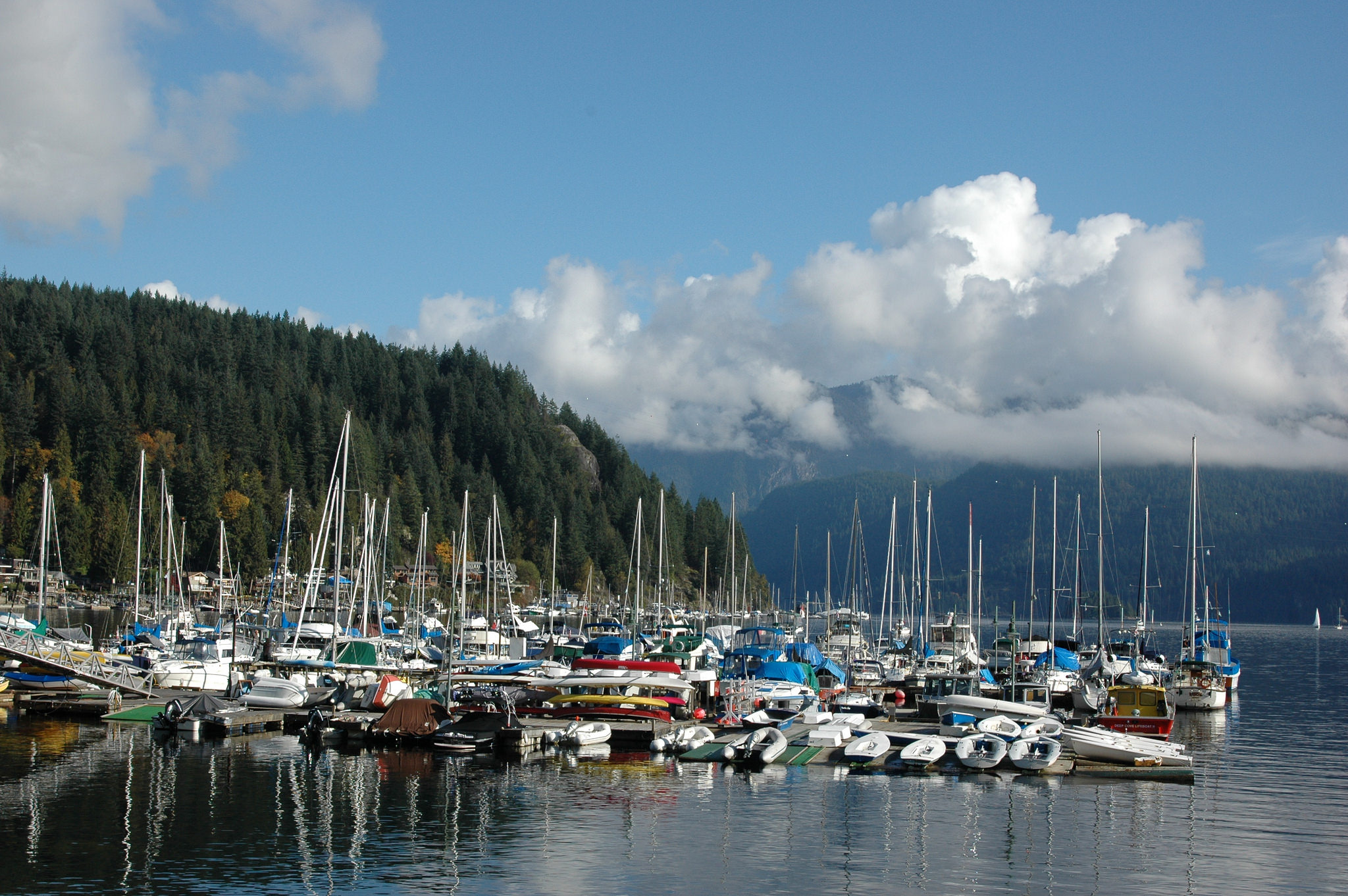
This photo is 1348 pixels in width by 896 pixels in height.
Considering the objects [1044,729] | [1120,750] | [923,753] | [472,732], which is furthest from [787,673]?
[472,732]

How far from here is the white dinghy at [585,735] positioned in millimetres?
51000

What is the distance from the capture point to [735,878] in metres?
30.0

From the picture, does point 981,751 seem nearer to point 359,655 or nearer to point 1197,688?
point 1197,688

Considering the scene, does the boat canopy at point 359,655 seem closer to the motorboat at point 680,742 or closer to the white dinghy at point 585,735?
the white dinghy at point 585,735

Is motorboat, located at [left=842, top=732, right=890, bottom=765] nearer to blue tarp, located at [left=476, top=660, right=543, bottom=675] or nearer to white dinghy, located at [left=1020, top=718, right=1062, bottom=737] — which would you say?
white dinghy, located at [left=1020, top=718, right=1062, bottom=737]

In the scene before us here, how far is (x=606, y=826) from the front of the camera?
35844 mm

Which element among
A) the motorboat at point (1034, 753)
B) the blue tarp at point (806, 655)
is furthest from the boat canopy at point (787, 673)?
the motorboat at point (1034, 753)

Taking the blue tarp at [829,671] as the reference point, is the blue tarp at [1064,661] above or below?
below

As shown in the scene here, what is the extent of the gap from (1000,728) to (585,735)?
724 inches

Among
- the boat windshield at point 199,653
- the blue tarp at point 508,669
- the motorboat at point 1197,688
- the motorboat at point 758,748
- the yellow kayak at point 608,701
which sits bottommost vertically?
the motorboat at point 1197,688

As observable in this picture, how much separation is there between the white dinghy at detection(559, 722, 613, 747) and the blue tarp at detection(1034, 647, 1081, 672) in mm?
44870

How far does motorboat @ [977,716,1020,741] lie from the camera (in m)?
52.1

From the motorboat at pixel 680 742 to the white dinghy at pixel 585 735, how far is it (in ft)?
7.42

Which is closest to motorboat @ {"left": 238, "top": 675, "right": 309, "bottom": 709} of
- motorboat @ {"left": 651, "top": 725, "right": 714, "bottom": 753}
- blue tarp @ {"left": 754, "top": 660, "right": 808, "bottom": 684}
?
motorboat @ {"left": 651, "top": 725, "right": 714, "bottom": 753}
